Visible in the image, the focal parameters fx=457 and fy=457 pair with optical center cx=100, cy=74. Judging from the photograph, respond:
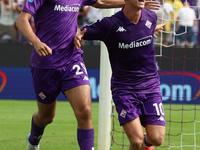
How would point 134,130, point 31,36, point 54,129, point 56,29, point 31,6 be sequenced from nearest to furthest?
point 31,36, point 31,6, point 134,130, point 56,29, point 54,129

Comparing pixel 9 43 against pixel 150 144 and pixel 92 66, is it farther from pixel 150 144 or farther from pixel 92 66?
pixel 150 144

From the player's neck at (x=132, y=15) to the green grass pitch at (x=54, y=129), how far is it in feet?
8.13

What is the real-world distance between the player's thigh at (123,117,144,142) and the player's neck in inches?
44.9

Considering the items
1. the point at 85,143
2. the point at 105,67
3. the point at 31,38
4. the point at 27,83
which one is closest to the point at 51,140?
the point at 105,67

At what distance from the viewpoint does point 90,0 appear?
568 cm

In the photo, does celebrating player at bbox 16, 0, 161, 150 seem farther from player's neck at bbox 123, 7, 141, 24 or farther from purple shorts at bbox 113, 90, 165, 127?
player's neck at bbox 123, 7, 141, 24

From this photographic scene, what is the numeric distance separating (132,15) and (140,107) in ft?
3.49

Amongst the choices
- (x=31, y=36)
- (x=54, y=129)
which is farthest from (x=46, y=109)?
(x=54, y=129)

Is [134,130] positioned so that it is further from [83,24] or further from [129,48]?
[83,24]

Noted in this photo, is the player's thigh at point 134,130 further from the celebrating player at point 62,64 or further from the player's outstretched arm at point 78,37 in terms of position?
the player's outstretched arm at point 78,37

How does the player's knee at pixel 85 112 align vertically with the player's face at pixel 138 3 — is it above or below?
below

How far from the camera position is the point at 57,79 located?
5305mm

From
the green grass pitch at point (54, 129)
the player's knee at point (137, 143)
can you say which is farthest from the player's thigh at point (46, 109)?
the green grass pitch at point (54, 129)

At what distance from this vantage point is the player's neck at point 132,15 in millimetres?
5230
